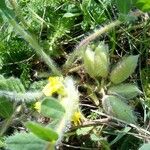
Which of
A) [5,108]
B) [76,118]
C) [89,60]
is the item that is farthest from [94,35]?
[5,108]

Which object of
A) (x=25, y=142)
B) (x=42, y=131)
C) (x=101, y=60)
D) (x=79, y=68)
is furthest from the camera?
(x=79, y=68)

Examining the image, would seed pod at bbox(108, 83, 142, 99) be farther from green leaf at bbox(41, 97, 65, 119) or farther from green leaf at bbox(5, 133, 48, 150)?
green leaf at bbox(5, 133, 48, 150)

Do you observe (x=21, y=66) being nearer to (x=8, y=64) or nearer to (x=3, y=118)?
(x=8, y=64)

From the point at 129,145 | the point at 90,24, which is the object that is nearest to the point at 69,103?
the point at 129,145

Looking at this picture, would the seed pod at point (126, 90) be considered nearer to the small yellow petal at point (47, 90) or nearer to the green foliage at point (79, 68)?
the green foliage at point (79, 68)

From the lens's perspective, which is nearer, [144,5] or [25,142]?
[25,142]

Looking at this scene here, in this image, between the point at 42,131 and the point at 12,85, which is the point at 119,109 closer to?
the point at 12,85
